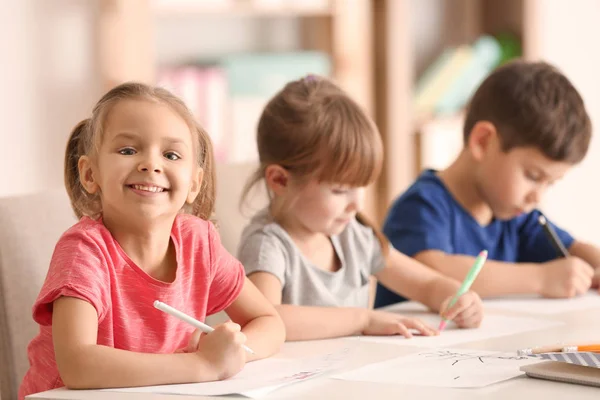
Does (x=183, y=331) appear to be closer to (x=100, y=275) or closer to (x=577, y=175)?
(x=100, y=275)

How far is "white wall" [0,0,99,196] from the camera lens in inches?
114

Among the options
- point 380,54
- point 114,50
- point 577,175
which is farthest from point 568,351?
point 577,175

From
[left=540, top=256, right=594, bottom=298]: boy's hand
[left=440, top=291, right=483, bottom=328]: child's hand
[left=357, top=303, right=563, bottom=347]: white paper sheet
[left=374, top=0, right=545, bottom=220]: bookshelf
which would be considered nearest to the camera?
A: [left=357, top=303, right=563, bottom=347]: white paper sheet

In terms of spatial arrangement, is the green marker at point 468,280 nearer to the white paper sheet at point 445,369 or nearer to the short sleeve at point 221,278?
the white paper sheet at point 445,369

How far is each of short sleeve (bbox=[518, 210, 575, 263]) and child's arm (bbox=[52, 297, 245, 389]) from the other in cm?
111

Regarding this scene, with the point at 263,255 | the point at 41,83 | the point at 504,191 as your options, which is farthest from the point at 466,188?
the point at 41,83

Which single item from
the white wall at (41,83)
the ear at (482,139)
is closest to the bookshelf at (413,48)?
the white wall at (41,83)

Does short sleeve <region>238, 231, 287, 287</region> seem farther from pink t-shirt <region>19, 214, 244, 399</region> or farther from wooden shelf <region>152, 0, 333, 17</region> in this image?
wooden shelf <region>152, 0, 333, 17</region>

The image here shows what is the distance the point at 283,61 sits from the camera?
3.26 m

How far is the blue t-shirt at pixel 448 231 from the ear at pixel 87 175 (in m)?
0.80

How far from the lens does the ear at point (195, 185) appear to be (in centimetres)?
119

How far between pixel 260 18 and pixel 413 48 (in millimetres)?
715

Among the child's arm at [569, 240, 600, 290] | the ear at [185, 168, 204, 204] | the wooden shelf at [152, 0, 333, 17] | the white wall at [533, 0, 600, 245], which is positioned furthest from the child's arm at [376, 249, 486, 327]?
the white wall at [533, 0, 600, 245]

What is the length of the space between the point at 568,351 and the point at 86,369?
537 millimetres
